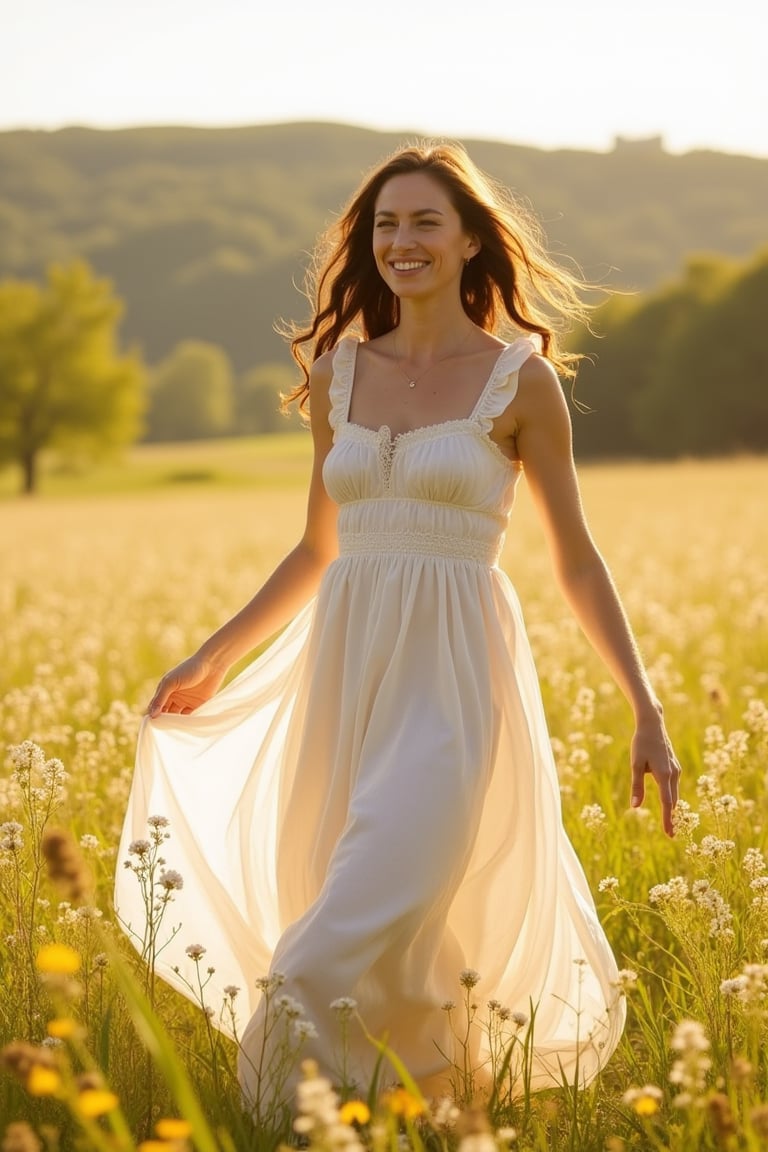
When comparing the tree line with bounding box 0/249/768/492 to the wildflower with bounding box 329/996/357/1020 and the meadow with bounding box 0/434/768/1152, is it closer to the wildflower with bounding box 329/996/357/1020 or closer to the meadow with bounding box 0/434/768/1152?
the meadow with bounding box 0/434/768/1152

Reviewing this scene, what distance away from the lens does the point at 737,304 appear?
212 feet

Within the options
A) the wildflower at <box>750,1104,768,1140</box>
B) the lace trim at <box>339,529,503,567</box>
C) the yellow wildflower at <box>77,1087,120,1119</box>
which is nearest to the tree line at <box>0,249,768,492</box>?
the lace trim at <box>339,529,503,567</box>

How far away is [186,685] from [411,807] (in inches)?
44.3

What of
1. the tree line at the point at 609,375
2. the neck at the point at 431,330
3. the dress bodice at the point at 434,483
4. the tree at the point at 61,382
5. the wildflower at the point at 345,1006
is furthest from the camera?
the tree line at the point at 609,375

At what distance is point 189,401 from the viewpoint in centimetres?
10662

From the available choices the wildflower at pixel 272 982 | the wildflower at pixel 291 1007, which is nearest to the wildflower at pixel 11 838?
the wildflower at pixel 272 982

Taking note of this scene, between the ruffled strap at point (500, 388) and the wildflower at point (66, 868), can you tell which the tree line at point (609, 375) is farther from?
the wildflower at point (66, 868)

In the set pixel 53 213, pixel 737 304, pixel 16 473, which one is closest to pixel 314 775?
pixel 737 304

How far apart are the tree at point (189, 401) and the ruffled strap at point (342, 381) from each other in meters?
103

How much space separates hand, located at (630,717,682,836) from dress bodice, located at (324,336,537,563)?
0.71 m

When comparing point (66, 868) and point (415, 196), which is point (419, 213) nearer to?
point (415, 196)

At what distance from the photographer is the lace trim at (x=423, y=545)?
4.04 metres

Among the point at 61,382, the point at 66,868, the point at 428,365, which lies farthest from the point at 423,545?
the point at 61,382

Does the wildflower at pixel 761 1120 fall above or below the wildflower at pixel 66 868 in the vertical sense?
below
